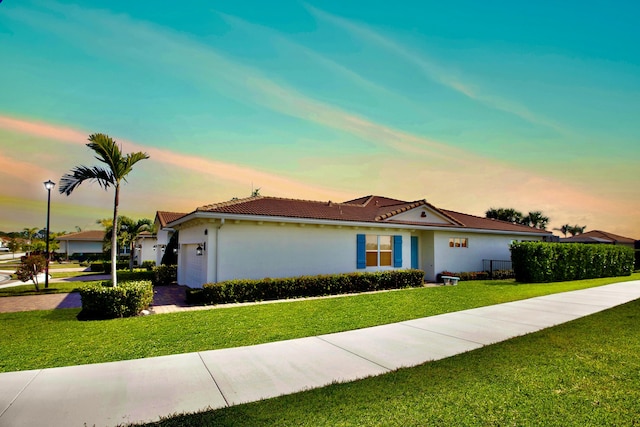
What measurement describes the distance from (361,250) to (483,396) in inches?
482

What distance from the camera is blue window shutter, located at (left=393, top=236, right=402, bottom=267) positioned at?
17.8m

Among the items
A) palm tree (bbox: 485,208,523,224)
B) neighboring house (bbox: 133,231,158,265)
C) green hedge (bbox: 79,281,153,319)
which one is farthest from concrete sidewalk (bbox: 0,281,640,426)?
palm tree (bbox: 485,208,523,224)

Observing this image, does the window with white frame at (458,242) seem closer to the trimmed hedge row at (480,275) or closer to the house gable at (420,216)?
the house gable at (420,216)

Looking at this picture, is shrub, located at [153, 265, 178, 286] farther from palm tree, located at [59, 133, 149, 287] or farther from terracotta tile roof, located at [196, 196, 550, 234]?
palm tree, located at [59, 133, 149, 287]

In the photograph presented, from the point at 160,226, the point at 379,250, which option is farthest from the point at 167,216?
the point at 379,250

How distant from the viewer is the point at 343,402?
4273 millimetres

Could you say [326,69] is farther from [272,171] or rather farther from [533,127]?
[533,127]

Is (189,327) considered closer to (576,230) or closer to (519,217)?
(519,217)

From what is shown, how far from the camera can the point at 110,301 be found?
9586mm

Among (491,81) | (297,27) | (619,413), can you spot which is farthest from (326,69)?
(619,413)

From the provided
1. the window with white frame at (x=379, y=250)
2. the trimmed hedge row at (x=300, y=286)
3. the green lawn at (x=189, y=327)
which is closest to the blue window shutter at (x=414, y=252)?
the window with white frame at (x=379, y=250)

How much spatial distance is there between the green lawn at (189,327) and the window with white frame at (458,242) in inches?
298

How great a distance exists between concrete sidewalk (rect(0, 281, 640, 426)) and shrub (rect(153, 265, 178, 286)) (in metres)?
14.3

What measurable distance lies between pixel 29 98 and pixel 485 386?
1011 cm
